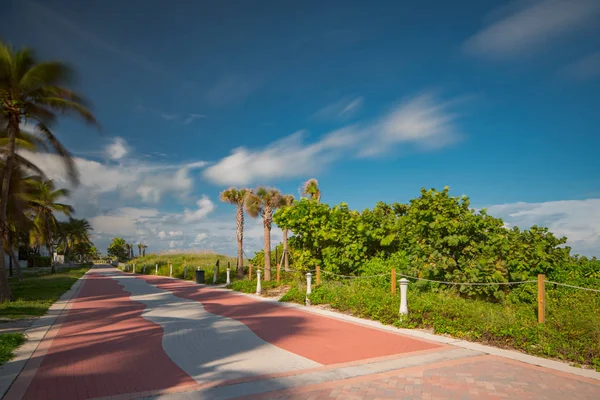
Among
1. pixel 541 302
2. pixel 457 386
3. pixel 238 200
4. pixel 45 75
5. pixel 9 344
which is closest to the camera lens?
pixel 457 386

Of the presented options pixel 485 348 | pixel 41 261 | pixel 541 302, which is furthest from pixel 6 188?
pixel 41 261

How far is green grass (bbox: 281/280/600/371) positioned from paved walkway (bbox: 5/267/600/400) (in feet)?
2.55

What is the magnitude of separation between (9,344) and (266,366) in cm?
498

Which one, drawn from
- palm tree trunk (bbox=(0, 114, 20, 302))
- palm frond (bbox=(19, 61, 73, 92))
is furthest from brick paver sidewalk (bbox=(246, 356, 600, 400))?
palm frond (bbox=(19, 61, 73, 92))

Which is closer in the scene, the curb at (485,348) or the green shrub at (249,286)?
the curb at (485,348)

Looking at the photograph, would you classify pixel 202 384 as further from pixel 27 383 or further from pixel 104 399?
pixel 27 383

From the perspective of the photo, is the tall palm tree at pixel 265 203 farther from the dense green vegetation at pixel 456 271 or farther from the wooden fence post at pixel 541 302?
the wooden fence post at pixel 541 302

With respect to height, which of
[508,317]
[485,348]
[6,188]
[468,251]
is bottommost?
[485,348]

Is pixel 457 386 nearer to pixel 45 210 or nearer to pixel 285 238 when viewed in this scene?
pixel 285 238

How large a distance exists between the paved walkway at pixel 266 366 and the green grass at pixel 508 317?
777mm

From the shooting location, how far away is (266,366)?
6.03 m

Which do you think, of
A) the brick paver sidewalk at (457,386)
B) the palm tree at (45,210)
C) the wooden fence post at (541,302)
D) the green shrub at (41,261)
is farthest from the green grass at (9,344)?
the green shrub at (41,261)

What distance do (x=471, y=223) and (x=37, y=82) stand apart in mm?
15571

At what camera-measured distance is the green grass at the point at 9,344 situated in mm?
6427
